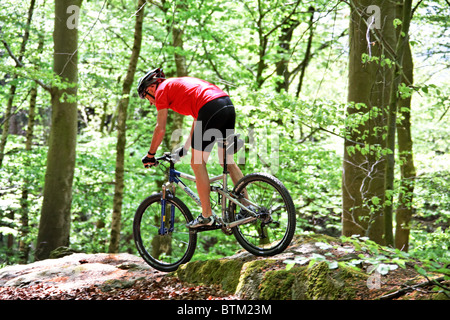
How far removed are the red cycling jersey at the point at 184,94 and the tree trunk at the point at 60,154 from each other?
475 cm

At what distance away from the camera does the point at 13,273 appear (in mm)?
6359

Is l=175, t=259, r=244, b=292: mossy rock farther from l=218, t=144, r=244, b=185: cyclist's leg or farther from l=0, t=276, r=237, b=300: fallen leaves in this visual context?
l=218, t=144, r=244, b=185: cyclist's leg

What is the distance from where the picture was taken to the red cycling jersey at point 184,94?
444 centimetres

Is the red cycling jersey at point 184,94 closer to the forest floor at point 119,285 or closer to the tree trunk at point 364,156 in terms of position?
the forest floor at point 119,285

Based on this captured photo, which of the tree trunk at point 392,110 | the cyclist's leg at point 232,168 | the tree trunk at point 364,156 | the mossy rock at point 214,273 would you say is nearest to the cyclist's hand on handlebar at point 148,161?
the cyclist's leg at point 232,168

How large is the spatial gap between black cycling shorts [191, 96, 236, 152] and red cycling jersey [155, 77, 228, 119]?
0.34 feet

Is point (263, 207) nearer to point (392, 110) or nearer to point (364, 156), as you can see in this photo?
point (392, 110)

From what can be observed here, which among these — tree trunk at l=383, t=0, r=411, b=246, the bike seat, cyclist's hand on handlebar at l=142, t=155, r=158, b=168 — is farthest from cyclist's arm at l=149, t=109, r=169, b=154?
tree trunk at l=383, t=0, r=411, b=246

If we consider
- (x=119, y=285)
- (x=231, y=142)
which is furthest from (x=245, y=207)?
(x=119, y=285)

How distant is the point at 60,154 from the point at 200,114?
5.33m

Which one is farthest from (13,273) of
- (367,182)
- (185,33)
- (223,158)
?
(185,33)

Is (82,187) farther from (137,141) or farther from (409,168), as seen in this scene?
(409,168)

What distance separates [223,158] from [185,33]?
7652 mm

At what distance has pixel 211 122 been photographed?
170 inches
